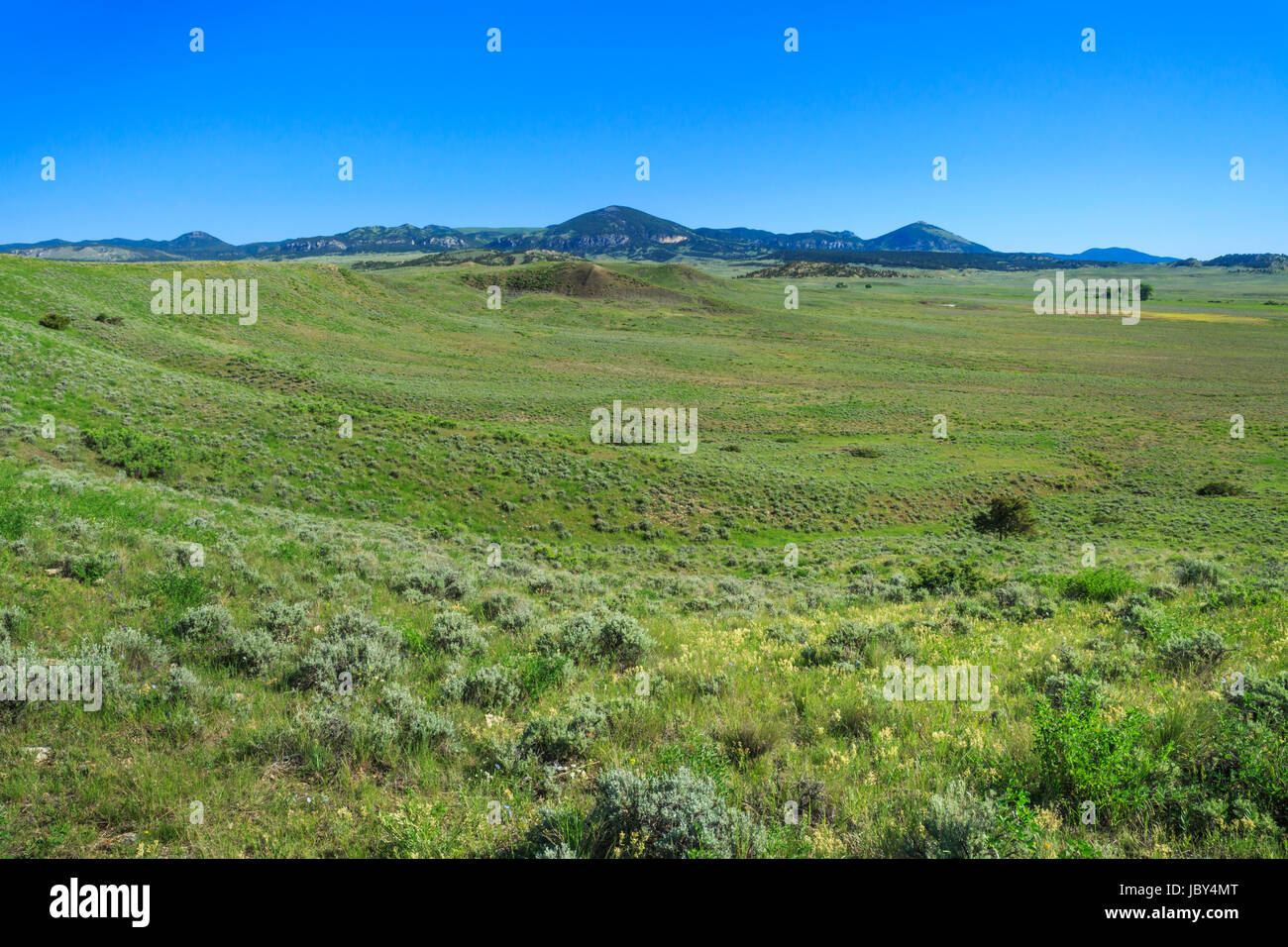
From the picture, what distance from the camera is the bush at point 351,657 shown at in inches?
222

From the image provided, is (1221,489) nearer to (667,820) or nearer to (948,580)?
(948,580)

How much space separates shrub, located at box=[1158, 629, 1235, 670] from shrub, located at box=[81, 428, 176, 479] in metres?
26.3

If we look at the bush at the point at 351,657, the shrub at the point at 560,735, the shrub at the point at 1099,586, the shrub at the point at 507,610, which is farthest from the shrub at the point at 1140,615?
the bush at the point at 351,657

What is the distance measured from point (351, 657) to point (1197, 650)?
8511 mm

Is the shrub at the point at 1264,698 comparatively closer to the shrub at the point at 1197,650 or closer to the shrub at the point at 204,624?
the shrub at the point at 1197,650

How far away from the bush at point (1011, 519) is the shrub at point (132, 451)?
36075 millimetres

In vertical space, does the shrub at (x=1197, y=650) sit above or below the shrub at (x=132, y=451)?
below

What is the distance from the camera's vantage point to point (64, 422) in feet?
70.7

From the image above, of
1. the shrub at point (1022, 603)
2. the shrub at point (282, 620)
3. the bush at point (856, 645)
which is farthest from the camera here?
the shrub at point (1022, 603)

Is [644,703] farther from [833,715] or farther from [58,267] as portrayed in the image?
[58,267]

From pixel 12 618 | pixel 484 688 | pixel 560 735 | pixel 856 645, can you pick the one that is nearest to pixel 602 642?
pixel 484 688

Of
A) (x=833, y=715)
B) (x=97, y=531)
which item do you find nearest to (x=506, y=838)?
(x=833, y=715)

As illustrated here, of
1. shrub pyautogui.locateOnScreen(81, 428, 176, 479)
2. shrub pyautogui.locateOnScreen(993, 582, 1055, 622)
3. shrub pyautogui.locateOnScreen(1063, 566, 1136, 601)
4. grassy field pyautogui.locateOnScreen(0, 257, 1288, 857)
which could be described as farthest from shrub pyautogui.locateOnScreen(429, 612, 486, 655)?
shrub pyautogui.locateOnScreen(81, 428, 176, 479)

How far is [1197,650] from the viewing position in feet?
19.7
